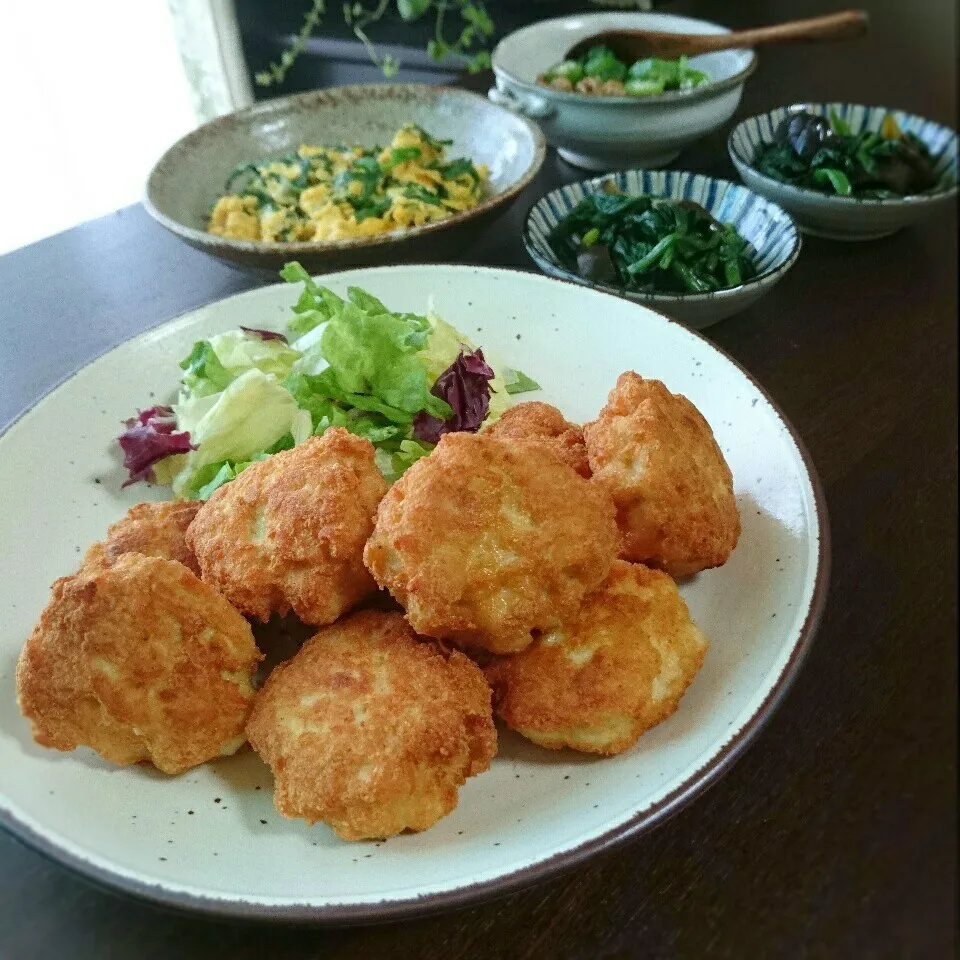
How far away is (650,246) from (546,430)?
34.0 inches

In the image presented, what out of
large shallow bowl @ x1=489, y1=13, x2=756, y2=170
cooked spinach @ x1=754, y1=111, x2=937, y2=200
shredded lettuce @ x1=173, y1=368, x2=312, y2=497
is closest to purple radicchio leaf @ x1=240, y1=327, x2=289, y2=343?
shredded lettuce @ x1=173, y1=368, x2=312, y2=497

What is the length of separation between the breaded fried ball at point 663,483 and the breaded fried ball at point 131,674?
670 mm

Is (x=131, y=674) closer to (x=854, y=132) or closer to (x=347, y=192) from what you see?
(x=347, y=192)

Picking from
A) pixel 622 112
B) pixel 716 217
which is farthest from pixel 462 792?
pixel 622 112

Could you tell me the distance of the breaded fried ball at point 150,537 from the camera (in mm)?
1375

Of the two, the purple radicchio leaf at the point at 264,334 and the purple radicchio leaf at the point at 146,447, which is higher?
the purple radicchio leaf at the point at 264,334

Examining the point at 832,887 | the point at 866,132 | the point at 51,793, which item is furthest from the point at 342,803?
the point at 866,132

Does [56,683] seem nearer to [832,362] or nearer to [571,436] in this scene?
[571,436]

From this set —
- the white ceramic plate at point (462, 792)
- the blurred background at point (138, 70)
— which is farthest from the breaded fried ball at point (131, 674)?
the blurred background at point (138, 70)

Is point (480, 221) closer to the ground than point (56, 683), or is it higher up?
Result: higher up

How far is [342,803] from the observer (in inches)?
41.6

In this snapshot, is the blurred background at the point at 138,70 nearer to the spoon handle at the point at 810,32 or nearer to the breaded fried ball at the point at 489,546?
the spoon handle at the point at 810,32

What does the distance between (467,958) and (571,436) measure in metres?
0.86

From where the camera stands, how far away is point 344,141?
2.84 meters
